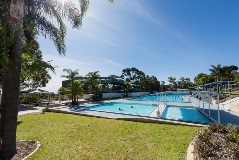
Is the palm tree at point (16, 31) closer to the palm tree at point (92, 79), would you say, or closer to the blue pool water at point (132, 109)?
the blue pool water at point (132, 109)

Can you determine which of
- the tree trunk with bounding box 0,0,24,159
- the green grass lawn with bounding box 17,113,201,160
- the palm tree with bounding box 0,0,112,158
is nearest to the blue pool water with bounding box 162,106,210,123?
the green grass lawn with bounding box 17,113,201,160

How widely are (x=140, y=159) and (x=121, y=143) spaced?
6.18 ft

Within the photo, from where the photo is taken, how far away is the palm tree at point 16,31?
218 inches

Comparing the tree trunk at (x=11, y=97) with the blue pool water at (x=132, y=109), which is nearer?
the tree trunk at (x=11, y=97)

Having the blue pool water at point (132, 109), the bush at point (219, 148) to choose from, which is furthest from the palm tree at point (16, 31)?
the blue pool water at point (132, 109)

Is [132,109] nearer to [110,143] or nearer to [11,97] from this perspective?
[110,143]

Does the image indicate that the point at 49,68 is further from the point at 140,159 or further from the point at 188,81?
the point at 188,81

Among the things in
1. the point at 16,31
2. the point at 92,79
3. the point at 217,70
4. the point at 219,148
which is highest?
the point at 217,70

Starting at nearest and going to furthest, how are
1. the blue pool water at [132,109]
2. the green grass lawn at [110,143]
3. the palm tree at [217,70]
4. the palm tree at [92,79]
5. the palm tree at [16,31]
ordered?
the palm tree at [16,31] → the green grass lawn at [110,143] → the blue pool water at [132,109] → the palm tree at [92,79] → the palm tree at [217,70]

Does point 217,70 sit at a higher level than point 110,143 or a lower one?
higher

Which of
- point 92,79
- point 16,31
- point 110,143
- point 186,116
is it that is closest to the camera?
point 16,31

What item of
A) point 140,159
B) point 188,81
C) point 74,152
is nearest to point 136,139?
point 140,159

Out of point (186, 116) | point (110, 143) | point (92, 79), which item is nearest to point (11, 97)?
point (110, 143)

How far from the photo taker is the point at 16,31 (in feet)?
16.4
